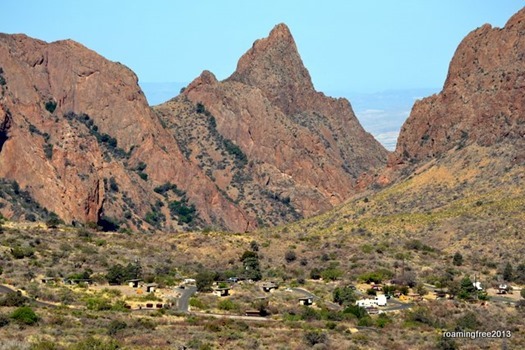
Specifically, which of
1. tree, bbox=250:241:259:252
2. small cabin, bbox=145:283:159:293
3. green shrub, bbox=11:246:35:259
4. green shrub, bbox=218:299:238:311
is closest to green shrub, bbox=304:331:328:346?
green shrub, bbox=218:299:238:311

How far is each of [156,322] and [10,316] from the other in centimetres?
875

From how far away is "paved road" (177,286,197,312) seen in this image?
3366 inches

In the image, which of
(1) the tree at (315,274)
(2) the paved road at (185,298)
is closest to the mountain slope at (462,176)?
(1) the tree at (315,274)

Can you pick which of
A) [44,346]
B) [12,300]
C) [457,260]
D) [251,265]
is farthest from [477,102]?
[44,346]

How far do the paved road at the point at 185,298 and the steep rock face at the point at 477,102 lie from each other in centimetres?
7700

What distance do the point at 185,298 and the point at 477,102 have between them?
90454 mm

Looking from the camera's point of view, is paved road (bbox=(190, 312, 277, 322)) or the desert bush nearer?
the desert bush

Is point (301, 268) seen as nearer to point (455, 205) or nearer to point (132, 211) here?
point (455, 205)

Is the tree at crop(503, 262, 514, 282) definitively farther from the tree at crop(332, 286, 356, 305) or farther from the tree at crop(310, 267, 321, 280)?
the tree at crop(332, 286, 356, 305)

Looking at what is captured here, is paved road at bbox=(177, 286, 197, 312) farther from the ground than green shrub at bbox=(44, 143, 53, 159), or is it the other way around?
green shrub at bbox=(44, 143, 53, 159)

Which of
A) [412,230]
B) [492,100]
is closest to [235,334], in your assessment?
[412,230]

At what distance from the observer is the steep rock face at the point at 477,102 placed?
16600cm

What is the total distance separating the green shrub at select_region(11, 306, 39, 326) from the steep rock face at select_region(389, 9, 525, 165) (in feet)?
336

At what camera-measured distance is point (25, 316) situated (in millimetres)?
70625
